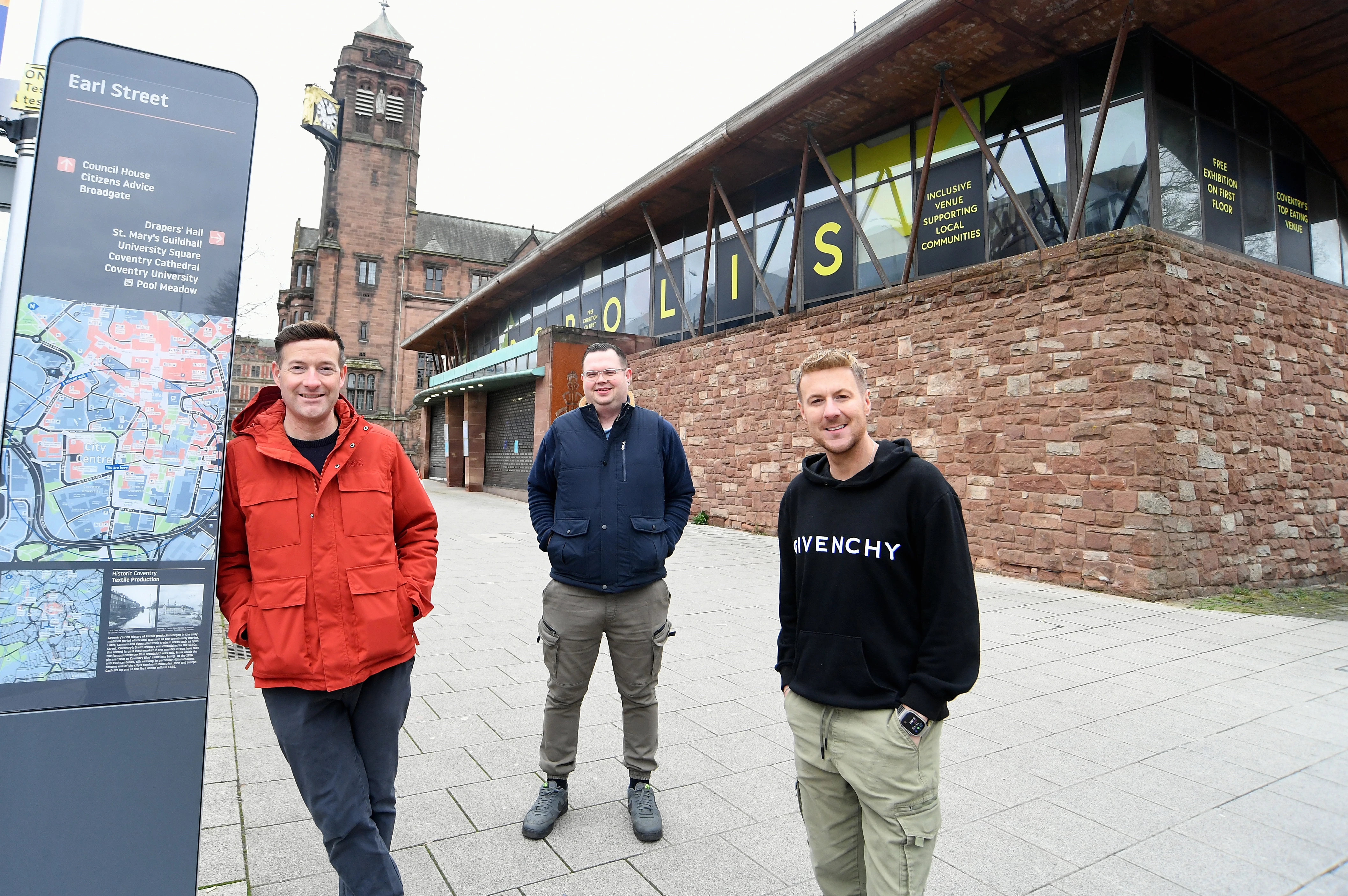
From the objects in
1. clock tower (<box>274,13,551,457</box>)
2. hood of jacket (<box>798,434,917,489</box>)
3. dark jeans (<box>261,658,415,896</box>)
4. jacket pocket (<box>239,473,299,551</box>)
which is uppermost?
clock tower (<box>274,13,551,457</box>)

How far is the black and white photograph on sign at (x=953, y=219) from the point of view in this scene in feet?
34.4

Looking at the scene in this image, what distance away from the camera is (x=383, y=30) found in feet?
159

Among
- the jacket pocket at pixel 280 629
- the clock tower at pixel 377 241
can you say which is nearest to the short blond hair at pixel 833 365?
the jacket pocket at pixel 280 629

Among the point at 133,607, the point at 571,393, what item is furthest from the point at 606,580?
the point at 571,393

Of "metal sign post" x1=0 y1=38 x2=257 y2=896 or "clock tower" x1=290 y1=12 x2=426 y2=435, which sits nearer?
"metal sign post" x1=0 y1=38 x2=257 y2=896

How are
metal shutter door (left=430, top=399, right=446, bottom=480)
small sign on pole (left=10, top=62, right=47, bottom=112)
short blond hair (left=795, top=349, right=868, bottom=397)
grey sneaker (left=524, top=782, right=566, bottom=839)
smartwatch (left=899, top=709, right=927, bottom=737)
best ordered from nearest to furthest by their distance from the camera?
1. smartwatch (left=899, top=709, right=927, bottom=737)
2. short blond hair (left=795, top=349, right=868, bottom=397)
3. small sign on pole (left=10, top=62, right=47, bottom=112)
4. grey sneaker (left=524, top=782, right=566, bottom=839)
5. metal shutter door (left=430, top=399, right=446, bottom=480)

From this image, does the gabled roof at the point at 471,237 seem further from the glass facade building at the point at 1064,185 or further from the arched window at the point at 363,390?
the glass facade building at the point at 1064,185

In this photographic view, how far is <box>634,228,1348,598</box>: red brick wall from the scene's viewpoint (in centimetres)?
788

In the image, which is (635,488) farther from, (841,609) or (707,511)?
(707,511)

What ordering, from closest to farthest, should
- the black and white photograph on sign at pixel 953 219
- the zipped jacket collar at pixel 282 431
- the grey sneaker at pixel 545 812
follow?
the zipped jacket collar at pixel 282 431, the grey sneaker at pixel 545 812, the black and white photograph on sign at pixel 953 219

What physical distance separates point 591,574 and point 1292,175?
13.7 meters

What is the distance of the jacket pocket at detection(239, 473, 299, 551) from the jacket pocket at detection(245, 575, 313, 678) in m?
0.11

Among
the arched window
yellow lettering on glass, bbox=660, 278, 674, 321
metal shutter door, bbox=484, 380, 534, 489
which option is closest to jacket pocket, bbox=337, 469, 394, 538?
yellow lettering on glass, bbox=660, 278, 674, 321

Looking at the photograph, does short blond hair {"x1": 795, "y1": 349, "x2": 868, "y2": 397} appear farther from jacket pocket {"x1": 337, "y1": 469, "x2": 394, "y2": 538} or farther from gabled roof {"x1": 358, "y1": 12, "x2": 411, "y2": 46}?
gabled roof {"x1": 358, "y1": 12, "x2": 411, "y2": 46}
